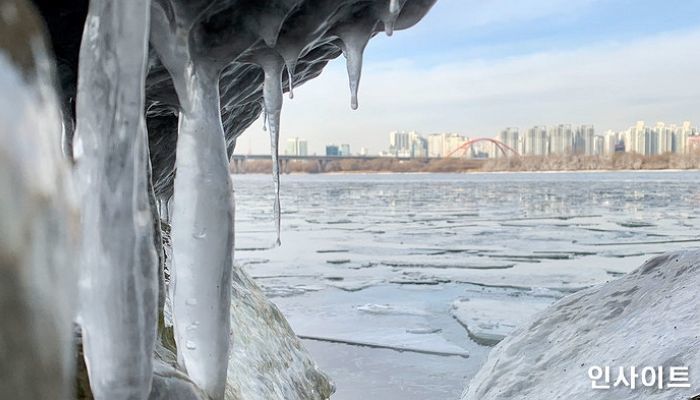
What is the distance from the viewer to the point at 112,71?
1276mm

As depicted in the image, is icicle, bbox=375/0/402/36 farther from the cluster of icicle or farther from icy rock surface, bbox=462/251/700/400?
icy rock surface, bbox=462/251/700/400

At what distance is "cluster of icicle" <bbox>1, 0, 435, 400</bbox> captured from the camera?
126 centimetres

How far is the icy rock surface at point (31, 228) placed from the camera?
1028 mm

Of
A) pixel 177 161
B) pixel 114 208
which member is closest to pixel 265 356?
pixel 177 161

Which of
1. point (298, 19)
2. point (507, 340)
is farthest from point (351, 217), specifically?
point (298, 19)

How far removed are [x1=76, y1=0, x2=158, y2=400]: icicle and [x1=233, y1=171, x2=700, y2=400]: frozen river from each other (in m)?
2.44

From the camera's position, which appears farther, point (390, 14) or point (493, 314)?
point (493, 314)

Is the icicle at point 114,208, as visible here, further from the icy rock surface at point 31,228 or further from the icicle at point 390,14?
the icicle at point 390,14

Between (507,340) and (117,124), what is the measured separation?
262 centimetres

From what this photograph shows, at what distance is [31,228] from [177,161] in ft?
2.07

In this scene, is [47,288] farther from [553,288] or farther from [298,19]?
[553,288]

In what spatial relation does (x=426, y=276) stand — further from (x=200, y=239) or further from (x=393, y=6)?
(x=200, y=239)

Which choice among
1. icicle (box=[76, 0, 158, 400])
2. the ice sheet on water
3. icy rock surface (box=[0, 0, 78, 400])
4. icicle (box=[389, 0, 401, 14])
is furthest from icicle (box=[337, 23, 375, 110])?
the ice sheet on water

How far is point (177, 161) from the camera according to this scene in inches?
66.4
